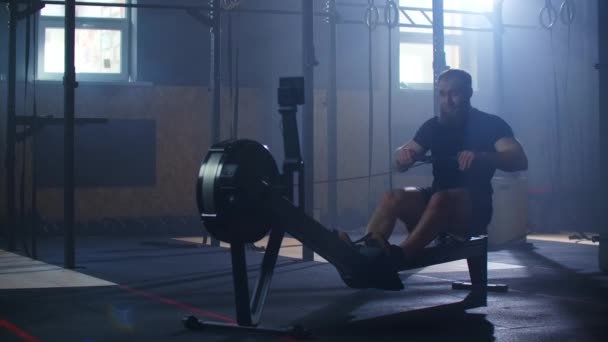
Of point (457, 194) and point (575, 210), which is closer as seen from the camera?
point (457, 194)

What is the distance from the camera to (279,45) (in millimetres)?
13305

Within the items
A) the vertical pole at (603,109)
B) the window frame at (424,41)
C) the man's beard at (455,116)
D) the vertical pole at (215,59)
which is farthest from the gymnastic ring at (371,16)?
the window frame at (424,41)

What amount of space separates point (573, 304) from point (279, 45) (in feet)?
29.1

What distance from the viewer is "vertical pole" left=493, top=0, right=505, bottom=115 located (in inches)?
512

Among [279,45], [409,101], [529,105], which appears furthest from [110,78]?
[529,105]

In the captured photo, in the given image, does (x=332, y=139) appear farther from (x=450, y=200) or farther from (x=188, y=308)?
(x=450, y=200)

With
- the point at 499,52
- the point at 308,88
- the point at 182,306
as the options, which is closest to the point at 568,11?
the point at 308,88

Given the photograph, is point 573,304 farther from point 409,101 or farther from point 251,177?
point 409,101

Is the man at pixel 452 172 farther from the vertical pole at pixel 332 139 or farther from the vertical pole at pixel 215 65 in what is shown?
the vertical pole at pixel 332 139

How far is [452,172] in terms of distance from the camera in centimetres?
481

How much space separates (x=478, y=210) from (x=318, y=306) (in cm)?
100

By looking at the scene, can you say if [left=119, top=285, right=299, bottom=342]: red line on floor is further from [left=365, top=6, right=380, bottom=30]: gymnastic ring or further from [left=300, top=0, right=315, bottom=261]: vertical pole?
[left=365, top=6, right=380, bottom=30]: gymnastic ring

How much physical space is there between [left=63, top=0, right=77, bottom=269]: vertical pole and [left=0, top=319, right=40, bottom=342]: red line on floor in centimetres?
283

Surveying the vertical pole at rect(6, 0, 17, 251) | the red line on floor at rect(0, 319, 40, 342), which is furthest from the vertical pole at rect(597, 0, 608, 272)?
the vertical pole at rect(6, 0, 17, 251)
